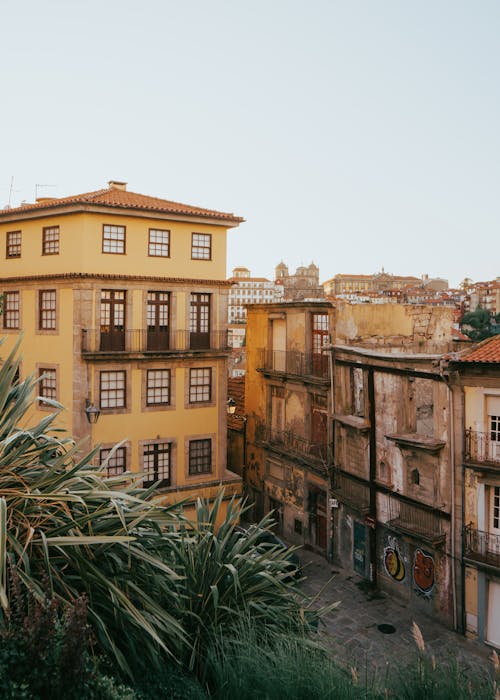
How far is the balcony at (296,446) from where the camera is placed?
24.9 m

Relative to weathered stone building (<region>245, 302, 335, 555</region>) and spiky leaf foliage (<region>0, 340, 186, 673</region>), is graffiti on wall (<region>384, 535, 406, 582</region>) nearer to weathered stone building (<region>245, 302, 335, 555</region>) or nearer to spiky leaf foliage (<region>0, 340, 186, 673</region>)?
weathered stone building (<region>245, 302, 335, 555</region>)

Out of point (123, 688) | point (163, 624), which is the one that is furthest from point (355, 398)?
point (123, 688)

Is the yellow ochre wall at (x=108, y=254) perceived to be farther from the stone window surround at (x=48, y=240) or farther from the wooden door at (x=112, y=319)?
the wooden door at (x=112, y=319)

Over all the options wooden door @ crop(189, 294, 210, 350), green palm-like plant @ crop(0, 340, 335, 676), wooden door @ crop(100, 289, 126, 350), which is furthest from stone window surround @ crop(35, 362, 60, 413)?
green palm-like plant @ crop(0, 340, 335, 676)

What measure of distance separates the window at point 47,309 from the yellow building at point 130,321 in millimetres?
40

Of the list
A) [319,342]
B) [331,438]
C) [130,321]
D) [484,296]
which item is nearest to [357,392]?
[331,438]

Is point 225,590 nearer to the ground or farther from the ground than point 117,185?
nearer to the ground

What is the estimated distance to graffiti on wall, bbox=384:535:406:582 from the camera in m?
20.6

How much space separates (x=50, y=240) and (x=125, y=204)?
3501mm

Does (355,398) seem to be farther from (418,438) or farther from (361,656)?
(361,656)

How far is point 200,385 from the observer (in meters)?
25.6

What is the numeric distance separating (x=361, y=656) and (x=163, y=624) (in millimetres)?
10335

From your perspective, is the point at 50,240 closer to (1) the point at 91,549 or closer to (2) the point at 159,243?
(2) the point at 159,243

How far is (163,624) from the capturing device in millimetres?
8688
